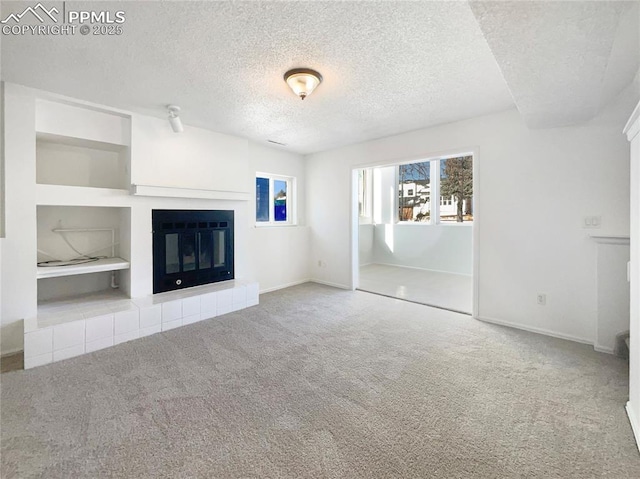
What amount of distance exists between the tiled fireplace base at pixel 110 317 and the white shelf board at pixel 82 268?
1.16 feet

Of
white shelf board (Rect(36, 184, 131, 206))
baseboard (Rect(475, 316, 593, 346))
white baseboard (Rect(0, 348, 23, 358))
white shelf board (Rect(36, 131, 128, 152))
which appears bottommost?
white baseboard (Rect(0, 348, 23, 358))

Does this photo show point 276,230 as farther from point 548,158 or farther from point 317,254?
point 548,158

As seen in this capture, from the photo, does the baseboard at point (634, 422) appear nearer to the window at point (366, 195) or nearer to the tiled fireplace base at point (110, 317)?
the tiled fireplace base at point (110, 317)

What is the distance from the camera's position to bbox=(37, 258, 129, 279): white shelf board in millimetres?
2705

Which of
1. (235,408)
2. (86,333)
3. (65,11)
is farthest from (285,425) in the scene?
(65,11)

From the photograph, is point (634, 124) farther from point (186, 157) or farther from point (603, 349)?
point (186, 157)

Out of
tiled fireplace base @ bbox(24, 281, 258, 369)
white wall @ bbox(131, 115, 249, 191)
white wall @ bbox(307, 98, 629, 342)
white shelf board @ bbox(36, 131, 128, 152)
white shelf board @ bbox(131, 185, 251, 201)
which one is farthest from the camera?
white wall @ bbox(131, 115, 249, 191)

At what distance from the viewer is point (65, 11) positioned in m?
1.65

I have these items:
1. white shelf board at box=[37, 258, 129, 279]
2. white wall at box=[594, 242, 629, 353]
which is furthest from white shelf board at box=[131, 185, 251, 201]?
white wall at box=[594, 242, 629, 353]

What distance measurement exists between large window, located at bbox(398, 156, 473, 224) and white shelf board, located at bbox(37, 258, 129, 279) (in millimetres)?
6142

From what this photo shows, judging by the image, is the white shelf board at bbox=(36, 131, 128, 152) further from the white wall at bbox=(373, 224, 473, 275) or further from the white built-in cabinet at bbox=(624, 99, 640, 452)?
the white wall at bbox=(373, 224, 473, 275)

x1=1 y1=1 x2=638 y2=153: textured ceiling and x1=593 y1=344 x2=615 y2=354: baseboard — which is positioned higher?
x1=1 y1=1 x2=638 y2=153: textured ceiling

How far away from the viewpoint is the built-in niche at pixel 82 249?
3.08m

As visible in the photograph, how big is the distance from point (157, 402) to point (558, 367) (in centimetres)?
306
